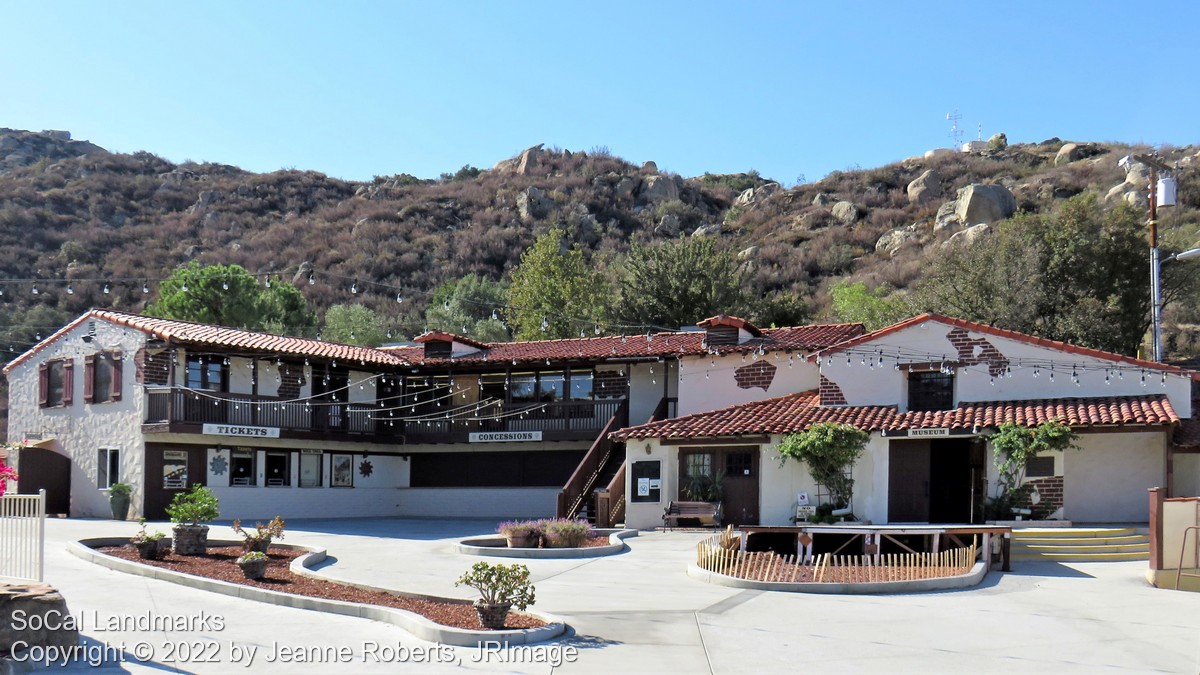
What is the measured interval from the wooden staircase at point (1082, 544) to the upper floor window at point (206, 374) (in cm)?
2212

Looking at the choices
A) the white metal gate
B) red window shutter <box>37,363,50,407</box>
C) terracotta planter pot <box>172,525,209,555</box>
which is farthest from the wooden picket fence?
red window shutter <box>37,363,50,407</box>

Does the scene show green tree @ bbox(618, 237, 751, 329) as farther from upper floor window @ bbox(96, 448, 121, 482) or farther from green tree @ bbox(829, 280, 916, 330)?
upper floor window @ bbox(96, 448, 121, 482)

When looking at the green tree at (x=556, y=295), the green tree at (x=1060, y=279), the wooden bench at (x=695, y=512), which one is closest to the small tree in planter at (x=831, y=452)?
the wooden bench at (x=695, y=512)

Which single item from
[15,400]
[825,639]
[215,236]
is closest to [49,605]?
[825,639]

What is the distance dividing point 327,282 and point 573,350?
41.2 meters

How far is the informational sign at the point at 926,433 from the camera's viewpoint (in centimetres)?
2623

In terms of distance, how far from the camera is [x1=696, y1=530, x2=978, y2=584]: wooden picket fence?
1809 centimetres

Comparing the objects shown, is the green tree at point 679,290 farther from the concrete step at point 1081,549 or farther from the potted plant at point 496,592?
the potted plant at point 496,592

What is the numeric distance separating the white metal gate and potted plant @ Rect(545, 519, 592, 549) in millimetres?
11650

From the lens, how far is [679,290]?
1848 inches

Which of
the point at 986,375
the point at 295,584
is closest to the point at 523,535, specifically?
the point at 295,584

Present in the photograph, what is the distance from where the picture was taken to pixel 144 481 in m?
31.4

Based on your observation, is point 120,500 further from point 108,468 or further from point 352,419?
point 352,419

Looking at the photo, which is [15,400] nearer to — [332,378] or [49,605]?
[332,378]
